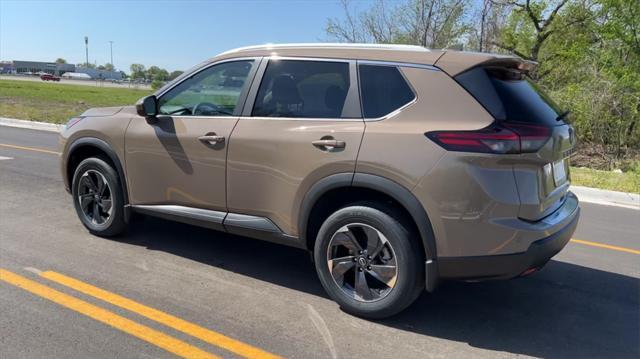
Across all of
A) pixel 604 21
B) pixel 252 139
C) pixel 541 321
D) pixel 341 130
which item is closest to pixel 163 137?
pixel 252 139

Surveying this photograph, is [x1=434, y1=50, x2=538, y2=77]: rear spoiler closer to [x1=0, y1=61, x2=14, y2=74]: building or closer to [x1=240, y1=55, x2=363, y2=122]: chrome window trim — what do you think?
[x1=240, y1=55, x2=363, y2=122]: chrome window trim

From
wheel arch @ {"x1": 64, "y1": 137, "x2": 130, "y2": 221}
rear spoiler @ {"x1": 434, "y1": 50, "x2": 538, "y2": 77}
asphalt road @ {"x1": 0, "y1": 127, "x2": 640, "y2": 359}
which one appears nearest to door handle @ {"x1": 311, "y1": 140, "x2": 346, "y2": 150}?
rear spoiler @ {"x1": 434, "y1": 50, "x2": 538, "y2": 77}

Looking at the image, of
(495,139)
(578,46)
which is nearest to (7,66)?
(578,46)

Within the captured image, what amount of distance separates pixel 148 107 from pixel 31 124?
15310 millimetres

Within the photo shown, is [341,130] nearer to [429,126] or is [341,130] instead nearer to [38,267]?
[429,126]

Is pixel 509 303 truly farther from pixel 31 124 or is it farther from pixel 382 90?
pixel 31 124

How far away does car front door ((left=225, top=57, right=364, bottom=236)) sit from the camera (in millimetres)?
3609

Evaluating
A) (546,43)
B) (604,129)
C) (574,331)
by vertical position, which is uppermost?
(546,43)

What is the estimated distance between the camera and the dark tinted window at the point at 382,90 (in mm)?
3500

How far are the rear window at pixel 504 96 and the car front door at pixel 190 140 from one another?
1761 mm

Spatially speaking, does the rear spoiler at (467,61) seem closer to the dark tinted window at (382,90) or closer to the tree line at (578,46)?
the dark tinted window at (382,90)

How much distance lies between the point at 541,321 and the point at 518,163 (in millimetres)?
1299

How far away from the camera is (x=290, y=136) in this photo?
3.79 m

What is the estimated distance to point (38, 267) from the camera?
4.31 m
